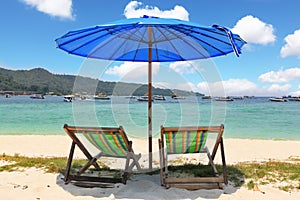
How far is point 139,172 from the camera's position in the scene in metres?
4.28

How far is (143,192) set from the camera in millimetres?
3451

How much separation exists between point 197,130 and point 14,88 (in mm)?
102885

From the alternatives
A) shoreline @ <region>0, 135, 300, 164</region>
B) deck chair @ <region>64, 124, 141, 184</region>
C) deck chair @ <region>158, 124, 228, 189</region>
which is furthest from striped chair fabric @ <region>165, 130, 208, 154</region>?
shoreline @ <region>0, 135, 300, 164</region>

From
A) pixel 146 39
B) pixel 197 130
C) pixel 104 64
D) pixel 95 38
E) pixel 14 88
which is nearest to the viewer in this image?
pixel 197 130

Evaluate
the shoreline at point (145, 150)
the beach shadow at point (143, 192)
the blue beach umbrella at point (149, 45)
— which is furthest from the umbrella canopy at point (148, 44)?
the shoreline at point (145, 150)

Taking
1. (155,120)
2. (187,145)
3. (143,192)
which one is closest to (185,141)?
(187,145)

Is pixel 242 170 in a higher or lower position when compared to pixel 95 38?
lower

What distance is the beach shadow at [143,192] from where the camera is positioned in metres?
3.32

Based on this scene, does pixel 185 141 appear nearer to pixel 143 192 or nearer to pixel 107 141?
pixel 143 192

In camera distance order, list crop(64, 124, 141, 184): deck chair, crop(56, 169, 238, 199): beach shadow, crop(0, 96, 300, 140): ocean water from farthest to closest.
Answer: crop(0, 96, 300, 140): ocean water → crop(64, 124, 141, 184): deck chair → crop(56, 169, 238, 199): beach shadow

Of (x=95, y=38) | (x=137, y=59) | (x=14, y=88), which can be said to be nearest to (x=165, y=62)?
(x=137, y=59)

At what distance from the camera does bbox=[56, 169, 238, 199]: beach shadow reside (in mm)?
3318

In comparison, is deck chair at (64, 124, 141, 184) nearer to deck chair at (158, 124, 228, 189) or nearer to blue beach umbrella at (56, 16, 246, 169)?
deck chair at (158, 124, 228, 189)

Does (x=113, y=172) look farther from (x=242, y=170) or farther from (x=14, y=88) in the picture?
(x=14, y=88)
